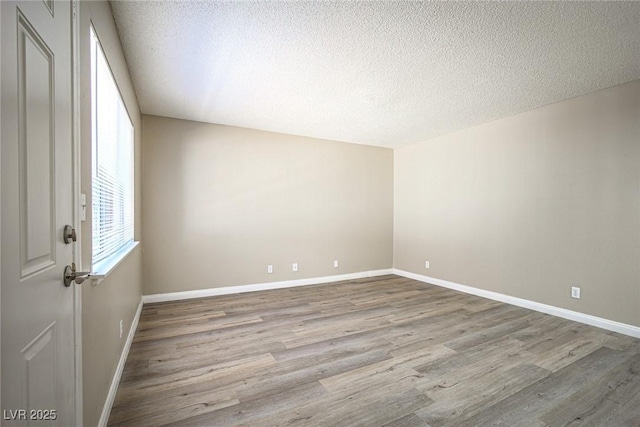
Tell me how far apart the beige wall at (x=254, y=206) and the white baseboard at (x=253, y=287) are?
71 mm

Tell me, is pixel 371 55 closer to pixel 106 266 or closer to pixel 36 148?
pixel 36 148

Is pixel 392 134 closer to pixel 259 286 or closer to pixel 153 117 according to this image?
pixel 259 286

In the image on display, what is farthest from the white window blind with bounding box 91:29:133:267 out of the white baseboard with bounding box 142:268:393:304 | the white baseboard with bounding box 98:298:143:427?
the white baseboard with bounding box 142:268:393:304

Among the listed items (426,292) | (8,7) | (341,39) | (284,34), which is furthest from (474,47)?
(426,292)

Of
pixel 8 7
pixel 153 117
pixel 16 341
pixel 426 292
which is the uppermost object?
pixel 153 117

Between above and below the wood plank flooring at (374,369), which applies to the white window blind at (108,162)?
above

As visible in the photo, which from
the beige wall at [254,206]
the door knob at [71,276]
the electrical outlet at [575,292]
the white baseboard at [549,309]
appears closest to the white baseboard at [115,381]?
the door knob at [71,276]

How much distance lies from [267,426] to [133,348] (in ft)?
5.20

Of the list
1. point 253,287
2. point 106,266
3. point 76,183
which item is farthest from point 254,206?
point 76,183

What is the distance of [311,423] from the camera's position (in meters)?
1.55

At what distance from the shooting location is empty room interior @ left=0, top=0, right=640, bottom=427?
3.17 feet

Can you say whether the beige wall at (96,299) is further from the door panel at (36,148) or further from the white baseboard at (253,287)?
the white baseboard at (253,287)

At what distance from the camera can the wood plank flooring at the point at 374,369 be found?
5.36ft

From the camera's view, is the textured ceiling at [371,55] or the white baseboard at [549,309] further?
the white baseboard at [549,309]
